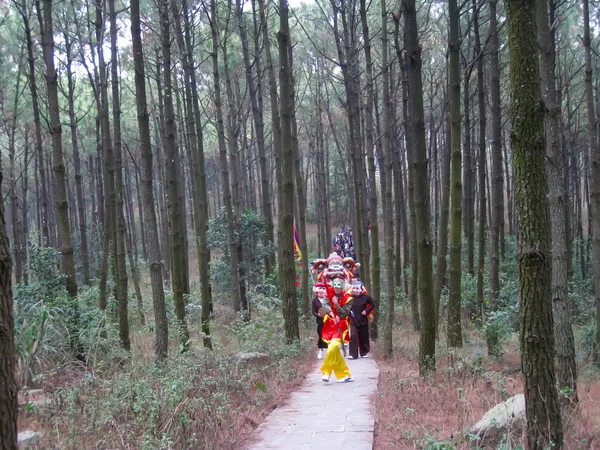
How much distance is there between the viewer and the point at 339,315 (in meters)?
9.49

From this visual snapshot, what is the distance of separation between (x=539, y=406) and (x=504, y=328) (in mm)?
5678

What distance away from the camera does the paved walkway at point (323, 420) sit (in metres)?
5.49

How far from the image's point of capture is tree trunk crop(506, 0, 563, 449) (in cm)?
407

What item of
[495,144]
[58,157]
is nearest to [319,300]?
[495,144]

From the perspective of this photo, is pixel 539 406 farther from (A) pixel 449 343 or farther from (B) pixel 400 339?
(B) pixel 400 339

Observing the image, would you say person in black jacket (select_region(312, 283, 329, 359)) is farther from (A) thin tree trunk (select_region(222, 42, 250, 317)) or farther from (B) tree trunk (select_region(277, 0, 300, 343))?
(A) thin tree trunk (select_region(222, 42, 250, 317))

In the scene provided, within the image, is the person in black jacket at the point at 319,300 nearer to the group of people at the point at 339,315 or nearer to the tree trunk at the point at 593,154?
the group of people at the point at 339,315

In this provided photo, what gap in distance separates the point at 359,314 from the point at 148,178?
4.46 meters

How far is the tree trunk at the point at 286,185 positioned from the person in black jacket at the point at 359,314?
108cm

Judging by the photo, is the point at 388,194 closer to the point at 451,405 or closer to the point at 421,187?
the point at 421,187

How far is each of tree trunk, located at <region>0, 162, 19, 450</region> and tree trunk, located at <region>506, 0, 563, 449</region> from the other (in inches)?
129

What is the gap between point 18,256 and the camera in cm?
1928

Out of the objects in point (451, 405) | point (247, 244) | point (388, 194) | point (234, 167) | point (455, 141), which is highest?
point (234, 167)

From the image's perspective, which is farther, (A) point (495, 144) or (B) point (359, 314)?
(B) point (359, 314)
